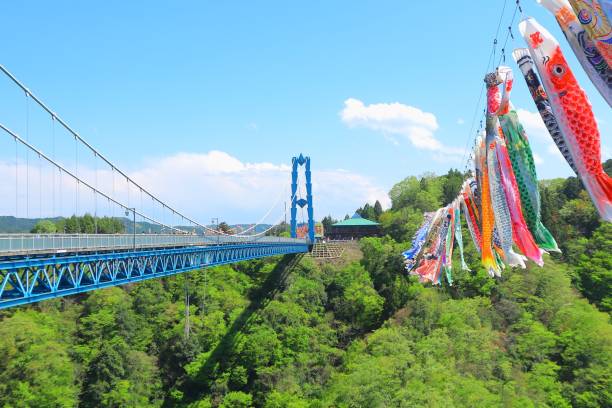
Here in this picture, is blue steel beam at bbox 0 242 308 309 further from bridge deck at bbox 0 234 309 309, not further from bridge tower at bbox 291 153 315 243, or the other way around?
bridge tower at bbox 291 153 315 243

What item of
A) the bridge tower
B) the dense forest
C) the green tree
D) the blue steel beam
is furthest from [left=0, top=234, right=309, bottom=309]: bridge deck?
the bridge tower

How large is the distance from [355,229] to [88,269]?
155 feet

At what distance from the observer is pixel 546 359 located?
36188mm

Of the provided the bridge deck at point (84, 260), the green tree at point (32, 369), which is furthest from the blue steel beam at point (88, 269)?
the green tree at point (32, 369)

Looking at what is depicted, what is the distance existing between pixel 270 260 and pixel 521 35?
43675mm

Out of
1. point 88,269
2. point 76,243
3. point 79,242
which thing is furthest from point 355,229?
point 76,243

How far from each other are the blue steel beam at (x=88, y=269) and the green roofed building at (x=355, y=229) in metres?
29.3

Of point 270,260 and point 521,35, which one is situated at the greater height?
point 521,35

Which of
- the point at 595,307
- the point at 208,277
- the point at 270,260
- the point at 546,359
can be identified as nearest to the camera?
the point at 546,359

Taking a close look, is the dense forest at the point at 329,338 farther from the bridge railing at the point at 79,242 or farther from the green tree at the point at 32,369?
the bridge railing at the point at 79,242

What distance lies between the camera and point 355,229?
6556cm

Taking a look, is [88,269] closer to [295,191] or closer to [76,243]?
[76,243]

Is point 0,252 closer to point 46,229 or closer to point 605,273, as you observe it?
point 46,229

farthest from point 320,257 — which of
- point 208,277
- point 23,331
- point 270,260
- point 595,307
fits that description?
point 23,331
